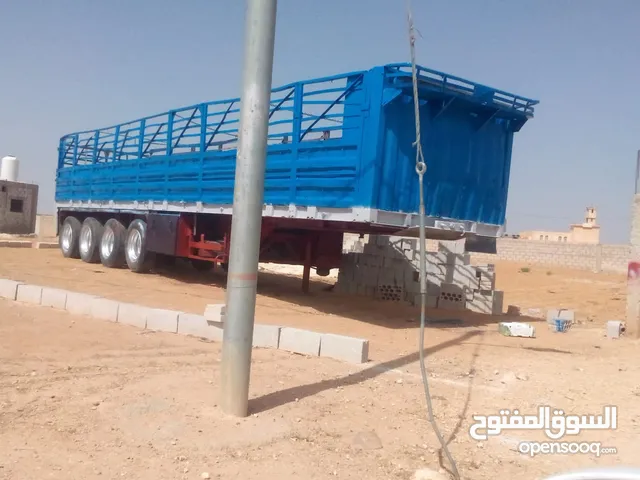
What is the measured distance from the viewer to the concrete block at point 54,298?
8422mm

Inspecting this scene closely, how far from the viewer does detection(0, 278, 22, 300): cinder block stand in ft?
29.8

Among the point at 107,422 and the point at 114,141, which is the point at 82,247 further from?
the point at 107,422

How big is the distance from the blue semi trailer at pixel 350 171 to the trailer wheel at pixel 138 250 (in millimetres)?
237

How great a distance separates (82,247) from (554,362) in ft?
43.8

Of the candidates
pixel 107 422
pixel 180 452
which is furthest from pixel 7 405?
pixel 180 452

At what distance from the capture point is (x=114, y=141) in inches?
608

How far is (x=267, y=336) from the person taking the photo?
678 centimetres

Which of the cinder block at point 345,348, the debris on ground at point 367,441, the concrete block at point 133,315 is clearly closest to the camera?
the debris on ground at point 367,441

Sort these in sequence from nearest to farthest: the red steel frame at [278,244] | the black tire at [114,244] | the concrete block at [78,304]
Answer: the concrete block at [78,304] → the red steel frame at [278,244] → the black tire at [114,244]

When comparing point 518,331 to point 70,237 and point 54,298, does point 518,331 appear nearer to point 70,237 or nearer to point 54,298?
point 54,298

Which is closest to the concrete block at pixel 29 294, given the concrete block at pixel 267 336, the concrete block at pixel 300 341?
the concrete block at pixel 267 336

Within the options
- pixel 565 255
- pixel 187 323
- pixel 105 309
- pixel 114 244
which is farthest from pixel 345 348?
pixel 565 255

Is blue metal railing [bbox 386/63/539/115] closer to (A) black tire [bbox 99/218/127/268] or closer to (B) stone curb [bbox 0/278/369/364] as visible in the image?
(B) stone curb [bbox 0/278/369/364]

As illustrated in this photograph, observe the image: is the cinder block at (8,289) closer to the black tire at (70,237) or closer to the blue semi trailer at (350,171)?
Answer: the blue semi trailer at (350,171)
